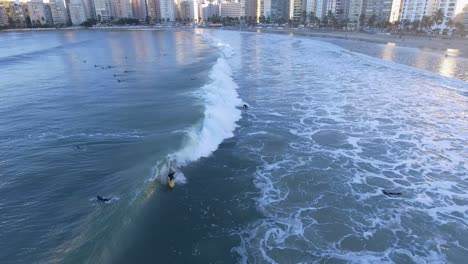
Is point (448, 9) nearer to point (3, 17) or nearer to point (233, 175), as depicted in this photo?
point (233, 175)

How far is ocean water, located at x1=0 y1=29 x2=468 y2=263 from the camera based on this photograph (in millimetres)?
9781

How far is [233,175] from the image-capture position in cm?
1384

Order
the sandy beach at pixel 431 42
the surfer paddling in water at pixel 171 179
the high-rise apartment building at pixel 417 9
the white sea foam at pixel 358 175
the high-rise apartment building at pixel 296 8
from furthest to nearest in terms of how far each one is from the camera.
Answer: the high-rise apartment building at pixel 296 8 → the high-rise apartment building at pixel 417 9 → the sandy beach at pixel 431 42 → the surfer paddling in water at pixel 171 179 → the white sea foam at pixel 358 175

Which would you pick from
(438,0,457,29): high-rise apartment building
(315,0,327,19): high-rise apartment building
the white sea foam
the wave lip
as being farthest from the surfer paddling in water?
(315,0,327,19): high-rise apartment building

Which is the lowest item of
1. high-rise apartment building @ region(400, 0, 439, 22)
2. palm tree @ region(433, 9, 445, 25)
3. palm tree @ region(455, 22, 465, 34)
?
palm tree @ region(455, 22, 465, 34)

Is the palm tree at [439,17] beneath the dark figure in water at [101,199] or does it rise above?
above

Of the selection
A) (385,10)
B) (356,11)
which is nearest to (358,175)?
(385,10)

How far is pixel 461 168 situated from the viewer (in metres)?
14.6

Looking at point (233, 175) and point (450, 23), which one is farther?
point (450, 23)

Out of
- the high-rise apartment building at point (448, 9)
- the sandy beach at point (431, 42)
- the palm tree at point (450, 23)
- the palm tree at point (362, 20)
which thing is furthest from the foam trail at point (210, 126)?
the palm tree at point (362, 20)

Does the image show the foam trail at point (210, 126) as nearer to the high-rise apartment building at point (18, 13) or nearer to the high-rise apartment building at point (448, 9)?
the high-rise apartment building at point (448, 9)

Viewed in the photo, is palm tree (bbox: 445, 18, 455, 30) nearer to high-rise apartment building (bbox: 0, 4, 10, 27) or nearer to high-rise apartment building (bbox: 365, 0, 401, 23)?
high-rise apartment building (bbox: 365, 0, 401, 23)

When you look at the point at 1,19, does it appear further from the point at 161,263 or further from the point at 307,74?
the point at 161,263

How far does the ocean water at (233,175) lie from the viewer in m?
9.78
